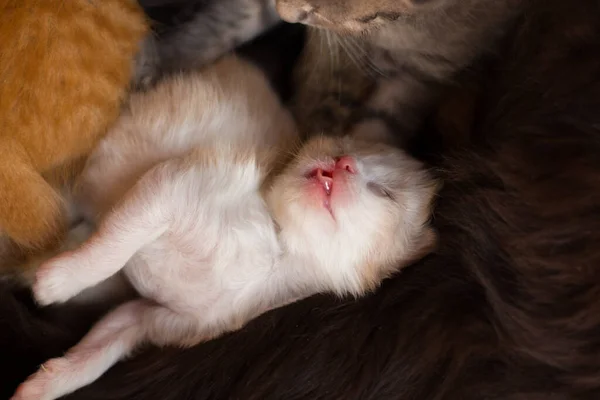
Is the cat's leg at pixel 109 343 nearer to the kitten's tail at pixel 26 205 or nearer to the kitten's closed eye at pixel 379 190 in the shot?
the kitten's tail at pixel 26 205

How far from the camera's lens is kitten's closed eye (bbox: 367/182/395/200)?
823 mm

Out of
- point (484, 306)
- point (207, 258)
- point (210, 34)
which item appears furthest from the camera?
point (210, 34)

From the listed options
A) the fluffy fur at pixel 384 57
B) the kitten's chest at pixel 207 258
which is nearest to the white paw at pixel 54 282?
the kitten's chest at pixel 207 258

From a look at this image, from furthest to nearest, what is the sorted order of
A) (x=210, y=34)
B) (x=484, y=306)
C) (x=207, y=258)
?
(x=210, y=34), (x=207, y=258), (x=484, y=306)

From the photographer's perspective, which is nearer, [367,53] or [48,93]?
[48,93]

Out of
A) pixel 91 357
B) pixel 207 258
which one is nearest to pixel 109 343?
pixel 91 357

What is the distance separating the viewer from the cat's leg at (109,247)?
29.9 inches

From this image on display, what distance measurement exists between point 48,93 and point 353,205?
0.37 m

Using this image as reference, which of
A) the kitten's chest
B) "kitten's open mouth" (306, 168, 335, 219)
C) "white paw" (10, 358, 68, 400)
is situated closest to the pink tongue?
"kitten's open mouth" (306, 168, 335, 219)

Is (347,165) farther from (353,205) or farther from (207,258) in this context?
(207,258)

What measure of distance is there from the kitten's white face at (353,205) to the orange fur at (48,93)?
24 cm

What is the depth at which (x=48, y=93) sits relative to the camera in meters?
0.76

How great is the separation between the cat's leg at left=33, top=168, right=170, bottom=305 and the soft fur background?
0.24 feet

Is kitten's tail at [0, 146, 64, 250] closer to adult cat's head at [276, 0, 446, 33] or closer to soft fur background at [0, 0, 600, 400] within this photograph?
soft fur background at [0, 0, 600, 400]
